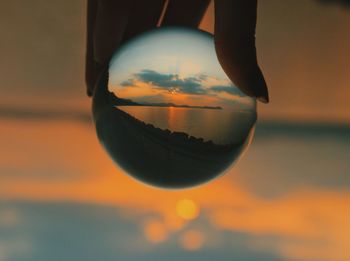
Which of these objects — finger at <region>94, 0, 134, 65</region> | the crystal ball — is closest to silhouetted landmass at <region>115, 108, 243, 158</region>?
the crystal ball

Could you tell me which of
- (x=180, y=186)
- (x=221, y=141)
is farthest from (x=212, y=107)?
(x=180, y=186)

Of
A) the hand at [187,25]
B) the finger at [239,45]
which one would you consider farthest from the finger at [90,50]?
the finger at [239,45]

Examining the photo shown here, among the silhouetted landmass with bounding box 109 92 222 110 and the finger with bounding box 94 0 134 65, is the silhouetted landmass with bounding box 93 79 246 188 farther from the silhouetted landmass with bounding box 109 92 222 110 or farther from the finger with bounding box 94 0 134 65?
the finger with bounding box 94 0 134 65

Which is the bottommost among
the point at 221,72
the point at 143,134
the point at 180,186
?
the point at 180,186

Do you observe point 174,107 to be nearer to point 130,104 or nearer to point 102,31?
point 130,104

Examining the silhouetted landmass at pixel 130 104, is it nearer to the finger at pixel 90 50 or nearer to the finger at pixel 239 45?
the finger at pixel 239 45

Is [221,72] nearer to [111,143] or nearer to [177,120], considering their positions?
[177,120]

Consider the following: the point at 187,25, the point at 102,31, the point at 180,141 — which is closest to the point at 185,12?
Answer: the point at 187,25
